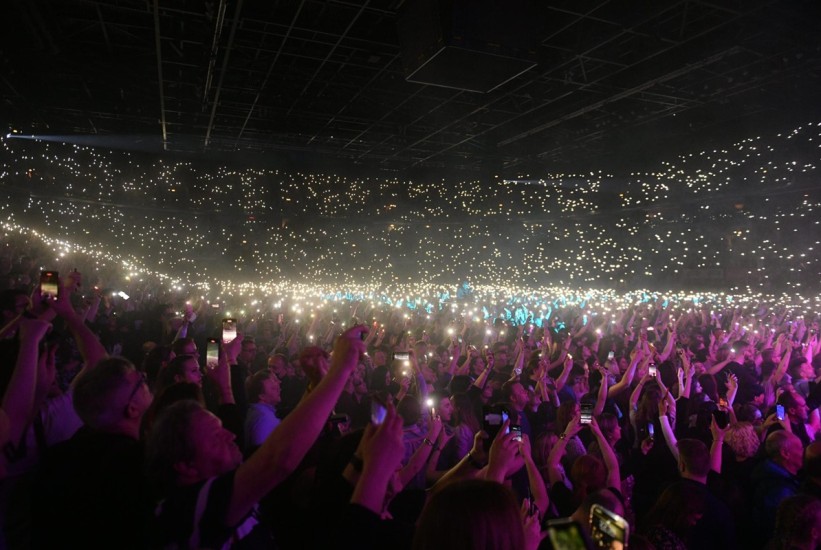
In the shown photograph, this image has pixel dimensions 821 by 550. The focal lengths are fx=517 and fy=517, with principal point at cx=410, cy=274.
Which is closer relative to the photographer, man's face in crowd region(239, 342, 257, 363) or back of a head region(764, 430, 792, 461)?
back of a head region(764, 430, 792, 461)

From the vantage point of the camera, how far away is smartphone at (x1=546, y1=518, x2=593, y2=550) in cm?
93

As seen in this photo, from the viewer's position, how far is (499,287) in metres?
19.6

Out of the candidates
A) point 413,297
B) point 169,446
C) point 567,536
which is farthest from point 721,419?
point 413,297

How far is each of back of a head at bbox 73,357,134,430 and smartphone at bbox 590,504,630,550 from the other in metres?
1.73

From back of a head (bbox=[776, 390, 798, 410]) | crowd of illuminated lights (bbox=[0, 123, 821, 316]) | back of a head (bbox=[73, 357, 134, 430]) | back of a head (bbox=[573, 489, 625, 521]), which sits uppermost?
crowd of illuminated lights (bbox=[0, 123, 821, 316])

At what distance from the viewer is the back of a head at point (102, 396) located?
196 cm

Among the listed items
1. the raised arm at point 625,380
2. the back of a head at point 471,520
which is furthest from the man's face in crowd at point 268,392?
the raised arm at point 625,380

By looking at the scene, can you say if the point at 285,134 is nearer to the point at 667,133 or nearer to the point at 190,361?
the point at 667,133

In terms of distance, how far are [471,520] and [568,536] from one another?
1.01 feet

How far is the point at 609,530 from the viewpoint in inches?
44.3

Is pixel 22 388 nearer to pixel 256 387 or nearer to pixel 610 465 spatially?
pixel 256 387

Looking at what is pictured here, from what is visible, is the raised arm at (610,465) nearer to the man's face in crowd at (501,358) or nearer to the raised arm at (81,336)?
the raised arm at (81,336)

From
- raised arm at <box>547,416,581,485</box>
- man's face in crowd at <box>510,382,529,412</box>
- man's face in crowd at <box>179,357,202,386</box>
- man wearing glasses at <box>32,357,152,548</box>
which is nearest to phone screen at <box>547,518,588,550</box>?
man wearing glasses at <box>32,357,152,548</box>

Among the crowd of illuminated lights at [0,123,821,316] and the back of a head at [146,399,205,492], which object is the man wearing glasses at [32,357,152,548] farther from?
the crowd of illuminated lights at [0,123,821,316]
